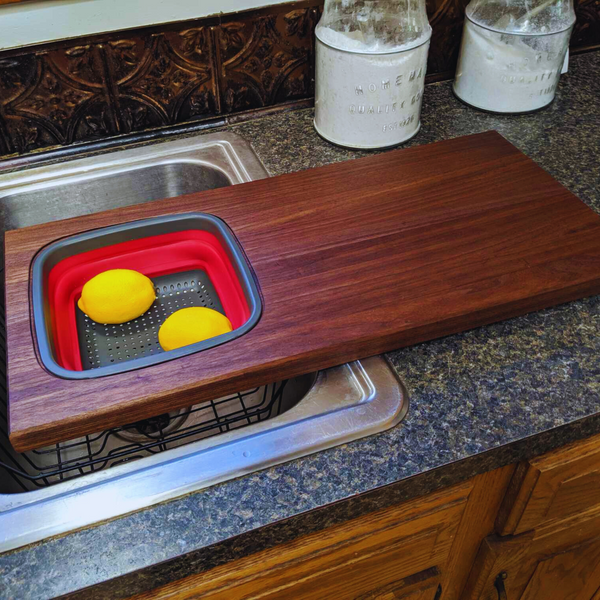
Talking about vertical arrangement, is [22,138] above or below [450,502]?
above

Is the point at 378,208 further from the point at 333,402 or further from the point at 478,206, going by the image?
the point at 333,402

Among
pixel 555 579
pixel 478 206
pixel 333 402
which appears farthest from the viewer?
pixel 555 579

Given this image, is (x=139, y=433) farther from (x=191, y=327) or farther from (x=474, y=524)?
(x=474, y=524)

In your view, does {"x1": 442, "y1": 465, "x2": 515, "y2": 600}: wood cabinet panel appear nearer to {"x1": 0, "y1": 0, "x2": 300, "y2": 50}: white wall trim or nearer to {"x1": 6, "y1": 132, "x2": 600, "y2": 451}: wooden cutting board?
{"x1": 6, "y1": 132, "x2": 600, "y2": 451}: wooden cutting board

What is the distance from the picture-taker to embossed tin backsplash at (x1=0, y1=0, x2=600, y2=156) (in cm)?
86

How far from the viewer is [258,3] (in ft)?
2.94

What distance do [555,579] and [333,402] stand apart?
20.9 inches

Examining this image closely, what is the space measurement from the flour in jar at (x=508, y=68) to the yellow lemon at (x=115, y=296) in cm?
61

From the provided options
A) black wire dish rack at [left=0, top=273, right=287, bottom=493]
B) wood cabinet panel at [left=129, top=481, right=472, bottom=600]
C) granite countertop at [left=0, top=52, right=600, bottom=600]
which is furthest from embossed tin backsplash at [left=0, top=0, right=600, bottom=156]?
wood cabinet panel at [left=129, top=481, right=472, bottom=600]

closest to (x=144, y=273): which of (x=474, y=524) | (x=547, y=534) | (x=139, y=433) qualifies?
(x=139, y=433)

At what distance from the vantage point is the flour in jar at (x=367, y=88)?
810 millimetres

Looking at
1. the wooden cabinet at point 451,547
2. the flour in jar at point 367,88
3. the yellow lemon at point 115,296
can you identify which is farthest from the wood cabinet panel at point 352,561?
the flour in jar at point 367,88

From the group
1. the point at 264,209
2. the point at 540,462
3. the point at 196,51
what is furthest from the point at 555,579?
the point at 196,51

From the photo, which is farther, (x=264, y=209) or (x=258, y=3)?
(x=258, y=3)
